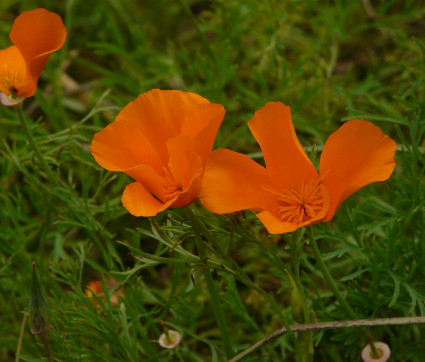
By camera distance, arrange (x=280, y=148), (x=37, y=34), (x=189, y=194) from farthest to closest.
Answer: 1. (x=37, y=34)
2. (x=280, y=148)
3. (x=189, y=194)

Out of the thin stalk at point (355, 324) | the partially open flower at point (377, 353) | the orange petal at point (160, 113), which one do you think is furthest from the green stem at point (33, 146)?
the partially open flower at point (377, 353)

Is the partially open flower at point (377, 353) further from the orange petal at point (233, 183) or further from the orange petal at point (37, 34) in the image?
the orange petal at point (37, 34)

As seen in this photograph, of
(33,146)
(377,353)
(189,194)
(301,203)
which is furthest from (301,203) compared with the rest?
(33,146)

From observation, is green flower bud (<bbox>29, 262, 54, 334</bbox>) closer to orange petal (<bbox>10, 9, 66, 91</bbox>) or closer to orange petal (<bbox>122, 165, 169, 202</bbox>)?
orange petal (<bbox>122, 165, 169, 202</bbox>)

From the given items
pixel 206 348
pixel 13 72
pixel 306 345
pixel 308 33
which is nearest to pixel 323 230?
pixel 306 345

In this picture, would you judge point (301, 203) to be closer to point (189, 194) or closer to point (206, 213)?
point (189, 194)

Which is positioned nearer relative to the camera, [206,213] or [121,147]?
[121,147]

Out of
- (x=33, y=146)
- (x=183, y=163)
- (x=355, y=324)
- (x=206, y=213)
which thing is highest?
(x=183, y=163)
